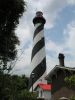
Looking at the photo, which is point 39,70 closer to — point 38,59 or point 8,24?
point 38,59

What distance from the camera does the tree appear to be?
13055 millimetres

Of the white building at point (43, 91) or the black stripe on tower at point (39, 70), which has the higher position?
the black stripe on tower at point (39, 70)

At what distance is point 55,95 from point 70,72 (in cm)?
477

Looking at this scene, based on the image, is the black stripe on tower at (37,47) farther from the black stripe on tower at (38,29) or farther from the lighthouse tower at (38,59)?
the black stripe on tower at (38,29)

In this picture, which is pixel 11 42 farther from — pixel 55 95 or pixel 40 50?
pixel 40 50

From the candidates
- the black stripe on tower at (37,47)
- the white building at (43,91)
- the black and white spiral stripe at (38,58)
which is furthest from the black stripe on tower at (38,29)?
the white building at (43,91)

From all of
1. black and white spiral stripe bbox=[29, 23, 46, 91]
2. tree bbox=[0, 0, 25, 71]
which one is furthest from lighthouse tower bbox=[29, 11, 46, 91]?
tree bbox=[0, 0, 25, 71]

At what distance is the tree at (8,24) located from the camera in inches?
514

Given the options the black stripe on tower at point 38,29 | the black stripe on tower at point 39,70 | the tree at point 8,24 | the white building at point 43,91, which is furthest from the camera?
the black stripe on tower at point 38,29

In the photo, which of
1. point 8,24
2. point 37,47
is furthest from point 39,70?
point 8,24

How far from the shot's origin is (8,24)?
13562mm

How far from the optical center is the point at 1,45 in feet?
44.1

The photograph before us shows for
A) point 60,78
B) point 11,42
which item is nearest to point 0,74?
point 11,42

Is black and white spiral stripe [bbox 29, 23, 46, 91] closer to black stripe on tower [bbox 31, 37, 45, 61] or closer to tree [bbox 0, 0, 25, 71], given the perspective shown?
black stripe on tower [bbox 31, 37, 45, 61]
